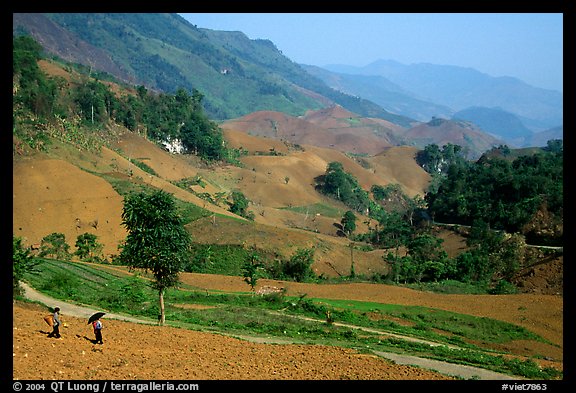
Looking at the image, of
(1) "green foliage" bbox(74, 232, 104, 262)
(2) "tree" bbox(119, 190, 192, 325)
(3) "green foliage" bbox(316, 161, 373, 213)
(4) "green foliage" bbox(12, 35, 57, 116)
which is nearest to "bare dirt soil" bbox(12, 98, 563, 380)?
(1) "green foliage" bbox(74, 232, 104, 262)

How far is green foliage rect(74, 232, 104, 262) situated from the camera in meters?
39.8

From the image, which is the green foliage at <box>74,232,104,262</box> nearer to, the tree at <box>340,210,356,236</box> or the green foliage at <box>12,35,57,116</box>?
the green foliage at <box>12,35,57,116</box>

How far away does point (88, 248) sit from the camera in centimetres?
3997

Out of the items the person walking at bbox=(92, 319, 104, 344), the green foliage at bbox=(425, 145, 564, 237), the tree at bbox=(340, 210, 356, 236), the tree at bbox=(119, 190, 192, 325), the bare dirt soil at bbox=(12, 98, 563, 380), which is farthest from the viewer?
the tree at bbox=(340, 210, 356, 236)

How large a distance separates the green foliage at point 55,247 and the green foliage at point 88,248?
2.73 ft

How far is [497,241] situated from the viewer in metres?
52.8

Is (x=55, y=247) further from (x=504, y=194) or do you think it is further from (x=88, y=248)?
(x=504, y=194)

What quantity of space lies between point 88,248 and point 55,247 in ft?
7.21

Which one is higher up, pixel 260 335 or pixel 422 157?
pixel 422 157

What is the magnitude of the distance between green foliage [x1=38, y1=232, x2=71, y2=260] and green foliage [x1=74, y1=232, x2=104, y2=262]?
832 mm
